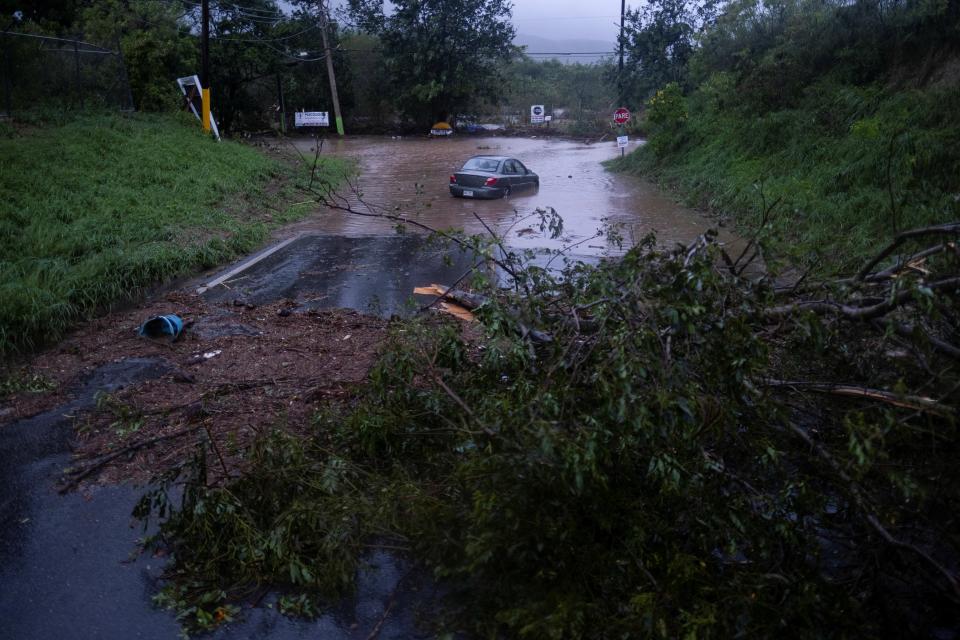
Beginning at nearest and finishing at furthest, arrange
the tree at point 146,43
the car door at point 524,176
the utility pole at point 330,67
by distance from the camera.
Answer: the car door at point 524,176
the tree at point 146,43
the utility pole at point 330,67

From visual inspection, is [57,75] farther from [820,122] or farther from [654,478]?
[654,478]

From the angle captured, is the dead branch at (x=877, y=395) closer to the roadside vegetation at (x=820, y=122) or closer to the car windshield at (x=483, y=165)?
the roadside vegetation at (x=820, y=122)

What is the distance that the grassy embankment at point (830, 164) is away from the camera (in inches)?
483

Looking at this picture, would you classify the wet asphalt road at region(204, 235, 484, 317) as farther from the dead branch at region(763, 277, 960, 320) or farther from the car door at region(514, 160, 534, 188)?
the car door at region(514, 160, 534, 188)

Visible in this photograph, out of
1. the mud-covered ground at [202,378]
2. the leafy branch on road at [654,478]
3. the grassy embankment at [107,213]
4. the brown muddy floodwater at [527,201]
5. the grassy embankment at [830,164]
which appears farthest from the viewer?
the brown muddy floodwater at [527,201]

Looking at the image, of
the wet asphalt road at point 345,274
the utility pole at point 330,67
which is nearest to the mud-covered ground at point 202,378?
the wet asphalt road at point 345,274

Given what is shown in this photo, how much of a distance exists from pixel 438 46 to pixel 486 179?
93.3ft

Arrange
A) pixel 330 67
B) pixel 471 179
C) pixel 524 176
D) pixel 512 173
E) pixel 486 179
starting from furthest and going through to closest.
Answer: pixel 330 67
pixel 524 176
pixel 512 173
pixel 471 179
pixel 486 179

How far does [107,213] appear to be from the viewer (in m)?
12.8

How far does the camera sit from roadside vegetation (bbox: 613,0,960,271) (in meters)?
13.0

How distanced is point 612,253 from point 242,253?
6594 millimetres

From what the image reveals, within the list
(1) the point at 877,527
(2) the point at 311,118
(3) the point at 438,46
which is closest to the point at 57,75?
(1) the point at 877,527

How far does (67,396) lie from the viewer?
6996mm

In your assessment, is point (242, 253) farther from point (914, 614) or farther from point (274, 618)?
point (914, 614)
